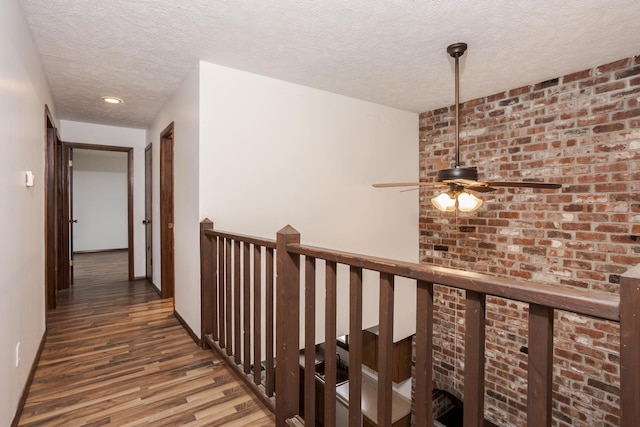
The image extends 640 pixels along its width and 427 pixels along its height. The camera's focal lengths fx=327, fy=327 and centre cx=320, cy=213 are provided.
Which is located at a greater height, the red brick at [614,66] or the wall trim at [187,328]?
the red brick at [614,66]

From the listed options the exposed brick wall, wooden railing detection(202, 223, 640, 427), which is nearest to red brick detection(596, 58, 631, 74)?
the exposed brick wall

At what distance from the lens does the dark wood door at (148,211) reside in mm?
4473

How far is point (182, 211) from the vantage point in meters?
2.96

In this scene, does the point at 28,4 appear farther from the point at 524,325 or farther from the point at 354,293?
the point at 524,325

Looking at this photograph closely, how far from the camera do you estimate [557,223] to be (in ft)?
9.18

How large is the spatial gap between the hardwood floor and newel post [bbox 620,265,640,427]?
161 cm

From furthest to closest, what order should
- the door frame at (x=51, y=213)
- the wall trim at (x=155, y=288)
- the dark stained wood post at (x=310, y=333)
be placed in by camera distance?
the wall trim at (x=155, y=288) → the door frame at (x=51, y=213) → the dark stained wood post at (x=310, y=333)

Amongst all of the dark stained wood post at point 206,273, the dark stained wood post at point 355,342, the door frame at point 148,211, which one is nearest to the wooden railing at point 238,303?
the dark stained wood post at point 206,273

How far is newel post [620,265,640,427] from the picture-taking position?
59 centimetres

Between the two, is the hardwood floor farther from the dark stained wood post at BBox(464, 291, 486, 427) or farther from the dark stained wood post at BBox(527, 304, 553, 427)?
the dark stained wood post at BBox(527, 304, 553, 427)

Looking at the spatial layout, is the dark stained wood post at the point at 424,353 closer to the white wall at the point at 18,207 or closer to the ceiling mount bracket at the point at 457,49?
the white wall at the point at 18,207

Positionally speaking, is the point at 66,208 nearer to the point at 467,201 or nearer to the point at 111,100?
the point at 111,100

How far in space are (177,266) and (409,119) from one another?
120 inches

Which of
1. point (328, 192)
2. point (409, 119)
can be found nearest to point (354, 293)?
point (328, 192)
